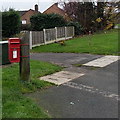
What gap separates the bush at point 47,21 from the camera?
867 inches

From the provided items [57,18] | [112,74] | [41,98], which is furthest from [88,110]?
[57,18]

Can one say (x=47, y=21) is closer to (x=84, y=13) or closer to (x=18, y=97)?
(x=84, y=13)

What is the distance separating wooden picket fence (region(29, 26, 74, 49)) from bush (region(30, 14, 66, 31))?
4.81ft

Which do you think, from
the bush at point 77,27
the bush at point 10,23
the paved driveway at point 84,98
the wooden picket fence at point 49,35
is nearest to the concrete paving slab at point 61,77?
the paved driveway at point 84,98

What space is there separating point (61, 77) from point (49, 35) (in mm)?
10943

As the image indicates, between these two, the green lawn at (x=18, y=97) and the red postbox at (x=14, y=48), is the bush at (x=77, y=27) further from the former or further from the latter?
the red postbox at (x=14, y=48)

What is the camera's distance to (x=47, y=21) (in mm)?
22281

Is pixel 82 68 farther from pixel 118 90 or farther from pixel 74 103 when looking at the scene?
pixel 74 103

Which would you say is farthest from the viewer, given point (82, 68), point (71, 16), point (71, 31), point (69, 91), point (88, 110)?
point (71, 16)

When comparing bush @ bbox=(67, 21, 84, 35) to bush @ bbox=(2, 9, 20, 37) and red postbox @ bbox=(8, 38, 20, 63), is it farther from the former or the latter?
red postbox @ bbox=(8, 38, 20, 63)

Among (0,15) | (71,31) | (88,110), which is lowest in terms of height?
(88,110)

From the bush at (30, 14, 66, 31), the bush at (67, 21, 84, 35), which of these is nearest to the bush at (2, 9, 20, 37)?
the bush at (30, 14, 66, 31)

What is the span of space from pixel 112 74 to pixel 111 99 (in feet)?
7.53

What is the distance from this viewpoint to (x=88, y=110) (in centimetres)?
420
